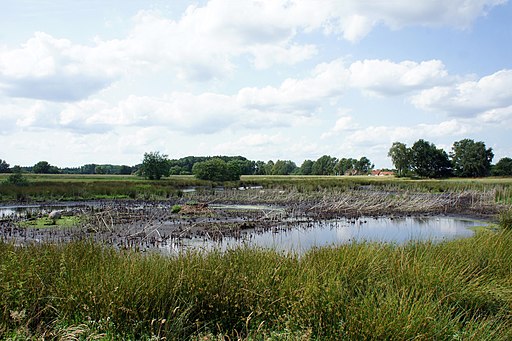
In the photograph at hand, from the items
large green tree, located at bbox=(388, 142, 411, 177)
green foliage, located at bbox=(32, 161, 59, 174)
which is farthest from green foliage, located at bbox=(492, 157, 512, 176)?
green foliage, located at bbox=(32, 161, 59, 174)

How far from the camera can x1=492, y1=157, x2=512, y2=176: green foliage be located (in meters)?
92.4

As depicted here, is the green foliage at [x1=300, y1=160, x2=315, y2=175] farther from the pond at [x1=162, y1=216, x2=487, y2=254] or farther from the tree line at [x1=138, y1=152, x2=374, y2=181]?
the pond at [x1=162, y1=216, x2=487, y2=254]

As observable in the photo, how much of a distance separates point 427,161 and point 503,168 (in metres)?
18.6

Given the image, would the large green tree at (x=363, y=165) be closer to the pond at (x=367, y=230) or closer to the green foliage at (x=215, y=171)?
the green foliage at (x=215, y=171)

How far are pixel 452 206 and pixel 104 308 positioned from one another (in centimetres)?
3356

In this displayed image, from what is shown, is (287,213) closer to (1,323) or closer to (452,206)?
(452,206)

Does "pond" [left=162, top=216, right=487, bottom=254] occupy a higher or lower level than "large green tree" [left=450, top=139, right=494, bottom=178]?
lower

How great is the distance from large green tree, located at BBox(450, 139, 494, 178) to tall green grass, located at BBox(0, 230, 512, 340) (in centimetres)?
9344

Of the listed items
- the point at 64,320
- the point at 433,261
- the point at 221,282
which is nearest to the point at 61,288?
the point at 64,320

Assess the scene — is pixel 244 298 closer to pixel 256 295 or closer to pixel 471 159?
pixel 256 295

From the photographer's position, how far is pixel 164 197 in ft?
133

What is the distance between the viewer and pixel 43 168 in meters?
94.1

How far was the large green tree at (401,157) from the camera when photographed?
95.8m

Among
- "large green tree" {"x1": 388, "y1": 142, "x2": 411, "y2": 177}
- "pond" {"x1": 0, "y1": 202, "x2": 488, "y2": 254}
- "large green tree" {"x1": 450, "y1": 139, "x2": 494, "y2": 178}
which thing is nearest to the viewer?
"pond" {"x1": 0, "y1": 202, "x2": 488, "y2": 254}
